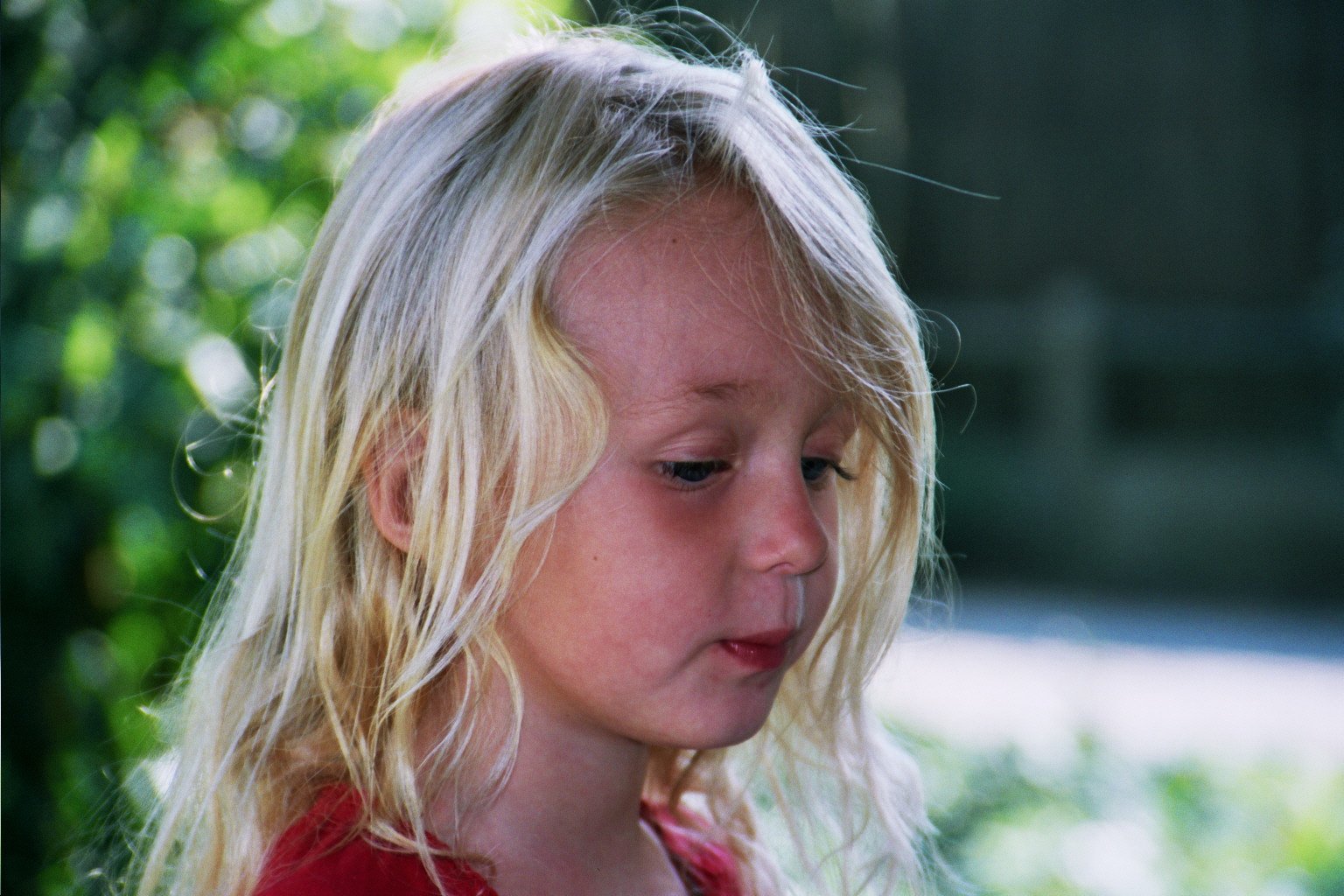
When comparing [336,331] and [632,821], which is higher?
[336,331]

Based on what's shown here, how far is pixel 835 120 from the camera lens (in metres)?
5.29

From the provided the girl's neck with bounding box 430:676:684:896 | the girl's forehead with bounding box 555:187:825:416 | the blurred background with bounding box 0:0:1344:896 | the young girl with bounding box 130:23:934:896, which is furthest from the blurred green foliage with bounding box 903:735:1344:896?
the girl's forehead with bounding box 555:187:825:416

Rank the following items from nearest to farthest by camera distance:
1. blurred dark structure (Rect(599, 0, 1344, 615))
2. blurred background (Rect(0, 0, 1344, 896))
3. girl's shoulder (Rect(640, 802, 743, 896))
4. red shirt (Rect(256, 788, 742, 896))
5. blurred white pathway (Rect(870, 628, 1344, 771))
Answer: red shirt (Rect(256, 788, 742, 896)) → girl's shoulder (Rect(640, 802, 743, 896)) → blurred background (Rect(0, 0, 1344, 896)) → blurred white pathway (Rect(870, 628, 1344, 771)) → blurred dark structure (Rect(599, 0, 1344, 615))

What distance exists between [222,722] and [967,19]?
6717 mm

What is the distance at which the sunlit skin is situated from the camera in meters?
1.22

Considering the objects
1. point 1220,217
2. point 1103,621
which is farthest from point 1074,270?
point 1103,621

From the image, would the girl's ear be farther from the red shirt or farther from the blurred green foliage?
the blurred green foliage

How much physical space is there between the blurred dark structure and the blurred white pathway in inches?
69.0

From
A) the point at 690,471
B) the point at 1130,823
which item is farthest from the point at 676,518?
the point at 1130,823

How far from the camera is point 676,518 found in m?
1.23

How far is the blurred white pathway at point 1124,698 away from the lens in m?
3.55

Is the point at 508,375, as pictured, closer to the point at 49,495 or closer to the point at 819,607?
the point at 819,607

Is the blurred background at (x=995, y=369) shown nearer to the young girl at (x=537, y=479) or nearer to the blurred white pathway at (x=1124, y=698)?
the blurred white pathway at (x=1124, y=698)

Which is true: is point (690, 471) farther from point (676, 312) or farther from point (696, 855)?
point (696, 855)
